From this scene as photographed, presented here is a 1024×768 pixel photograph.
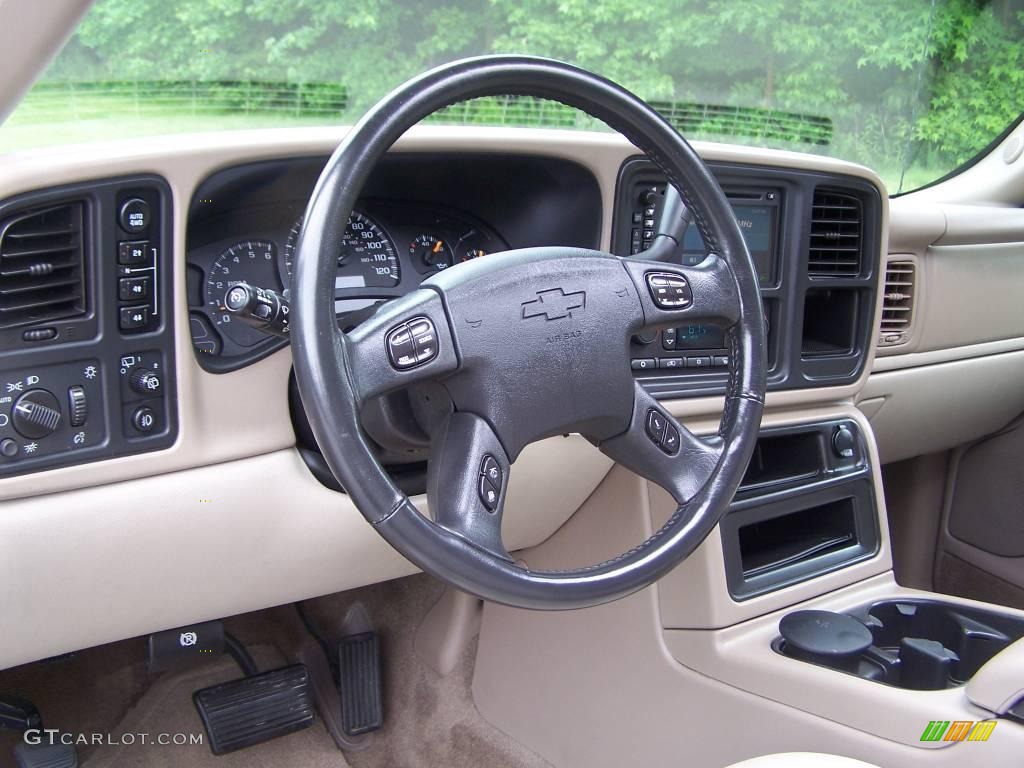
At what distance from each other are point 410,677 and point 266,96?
47.2 inches

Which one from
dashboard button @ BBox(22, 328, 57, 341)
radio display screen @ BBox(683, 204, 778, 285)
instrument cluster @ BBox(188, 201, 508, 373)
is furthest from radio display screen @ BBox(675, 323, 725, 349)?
dashboard button @ BBox(22, 328, 57, 341)

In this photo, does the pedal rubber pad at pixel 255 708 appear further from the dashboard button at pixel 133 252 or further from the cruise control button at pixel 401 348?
the cruise control button at pixel 401 348

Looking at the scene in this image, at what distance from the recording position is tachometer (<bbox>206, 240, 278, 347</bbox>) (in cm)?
141

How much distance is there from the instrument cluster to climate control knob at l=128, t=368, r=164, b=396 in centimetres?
7

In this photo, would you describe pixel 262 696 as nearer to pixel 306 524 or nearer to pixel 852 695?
pixel 306 524

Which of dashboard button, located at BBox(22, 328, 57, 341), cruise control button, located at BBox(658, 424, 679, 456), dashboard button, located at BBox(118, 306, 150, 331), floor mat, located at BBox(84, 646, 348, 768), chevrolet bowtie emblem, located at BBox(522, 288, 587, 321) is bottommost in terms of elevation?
floor mat, located at BBox(84, 646, 348, 768)

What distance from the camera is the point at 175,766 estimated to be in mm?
1958

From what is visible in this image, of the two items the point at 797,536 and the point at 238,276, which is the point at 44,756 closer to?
the point at 238,276

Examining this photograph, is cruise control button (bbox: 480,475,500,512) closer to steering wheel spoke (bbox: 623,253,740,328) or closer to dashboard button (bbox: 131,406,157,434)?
steering wheel spoke (bbox: 623,253,740,328)

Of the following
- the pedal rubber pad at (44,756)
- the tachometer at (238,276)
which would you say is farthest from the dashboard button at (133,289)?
the pedal rubber pad at (44,756)

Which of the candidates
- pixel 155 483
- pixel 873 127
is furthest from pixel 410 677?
pixel 873 127

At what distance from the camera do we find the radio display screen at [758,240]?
181 cm

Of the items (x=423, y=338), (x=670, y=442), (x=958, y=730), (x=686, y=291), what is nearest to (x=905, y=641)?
(x=958, y=730)

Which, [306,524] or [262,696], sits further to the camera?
[262,696]
